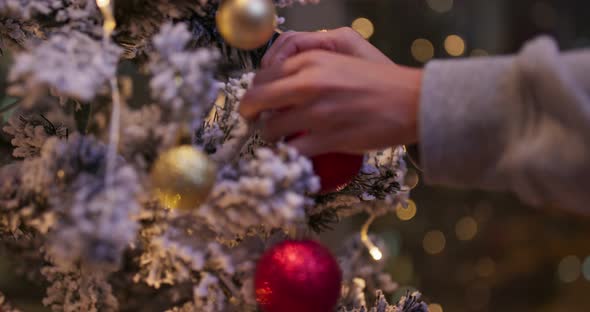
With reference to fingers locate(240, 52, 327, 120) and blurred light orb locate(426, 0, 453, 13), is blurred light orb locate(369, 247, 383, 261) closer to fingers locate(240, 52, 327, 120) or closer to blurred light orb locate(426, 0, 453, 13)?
fingers locate(240, 52, 327, 120)

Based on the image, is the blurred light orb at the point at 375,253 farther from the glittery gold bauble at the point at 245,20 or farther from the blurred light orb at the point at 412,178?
the blurred light orb at the point at 412,178

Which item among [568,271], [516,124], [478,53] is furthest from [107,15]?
[568,271]

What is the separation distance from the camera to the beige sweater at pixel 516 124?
0.46 meters

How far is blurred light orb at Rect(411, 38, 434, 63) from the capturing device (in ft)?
5.45

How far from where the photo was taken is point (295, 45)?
635 millimetres

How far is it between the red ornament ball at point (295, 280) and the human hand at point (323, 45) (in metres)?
0.20

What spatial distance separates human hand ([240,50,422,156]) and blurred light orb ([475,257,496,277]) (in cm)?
141

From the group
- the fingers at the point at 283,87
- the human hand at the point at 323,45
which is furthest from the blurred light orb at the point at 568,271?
the fingers at the point at 283,87

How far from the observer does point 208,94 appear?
484 millimetres

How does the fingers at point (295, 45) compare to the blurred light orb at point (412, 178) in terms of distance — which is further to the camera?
the blurred light orb at point (412, 178)

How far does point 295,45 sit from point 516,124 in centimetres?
25

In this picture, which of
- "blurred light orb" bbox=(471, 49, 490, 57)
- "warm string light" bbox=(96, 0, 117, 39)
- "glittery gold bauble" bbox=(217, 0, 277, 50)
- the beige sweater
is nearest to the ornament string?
"warm string light" bbox=(96, 0, 117, 39)

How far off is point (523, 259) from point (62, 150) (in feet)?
5.45

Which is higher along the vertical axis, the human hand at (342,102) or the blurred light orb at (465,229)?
the human hand at (342,102)
